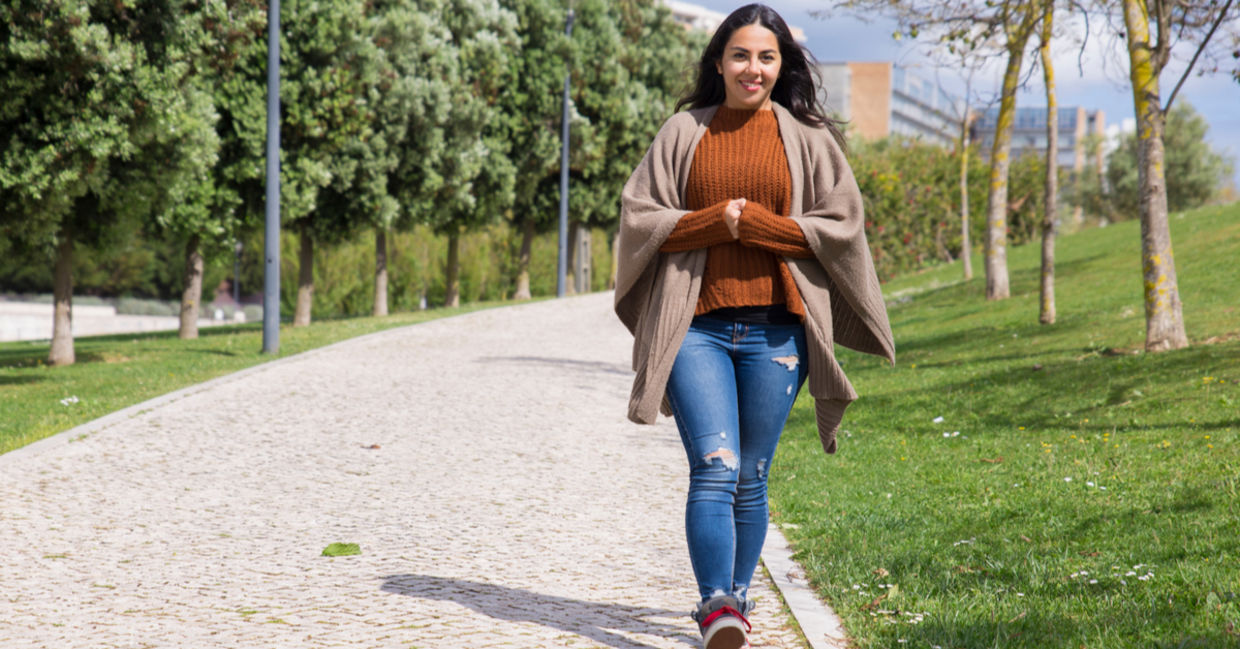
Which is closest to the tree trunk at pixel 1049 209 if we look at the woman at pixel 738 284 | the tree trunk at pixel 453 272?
the woman at pixel 738 284

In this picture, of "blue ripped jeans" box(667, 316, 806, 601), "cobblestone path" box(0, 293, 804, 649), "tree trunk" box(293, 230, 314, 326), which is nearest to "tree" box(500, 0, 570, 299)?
"tree trunk" box(293, 230, 314, 326)

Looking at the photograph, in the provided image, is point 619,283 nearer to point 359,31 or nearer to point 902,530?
point 902,530

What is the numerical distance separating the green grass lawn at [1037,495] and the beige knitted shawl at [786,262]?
104 cm

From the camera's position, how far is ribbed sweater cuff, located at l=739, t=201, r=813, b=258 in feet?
11.5

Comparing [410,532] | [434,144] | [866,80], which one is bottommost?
[410,532]

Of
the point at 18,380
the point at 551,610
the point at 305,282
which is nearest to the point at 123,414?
the point at 18,380

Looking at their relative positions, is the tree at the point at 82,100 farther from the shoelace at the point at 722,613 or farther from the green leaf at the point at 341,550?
the shoelace at the point at 722,613

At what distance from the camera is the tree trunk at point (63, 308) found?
15.3m

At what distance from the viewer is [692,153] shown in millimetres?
3686

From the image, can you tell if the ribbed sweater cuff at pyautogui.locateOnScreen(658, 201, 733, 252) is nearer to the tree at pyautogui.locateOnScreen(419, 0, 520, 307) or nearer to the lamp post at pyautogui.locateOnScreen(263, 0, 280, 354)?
the lamp post at pyautogui.locateOnScreen(263, 0, 280, 354)

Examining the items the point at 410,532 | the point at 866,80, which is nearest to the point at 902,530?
the point at 410,532

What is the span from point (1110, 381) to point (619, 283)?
6.89 m

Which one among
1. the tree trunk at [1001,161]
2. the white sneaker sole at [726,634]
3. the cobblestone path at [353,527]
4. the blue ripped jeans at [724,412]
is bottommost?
the cobblestone path at [353,527]

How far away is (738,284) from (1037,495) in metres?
3.31
